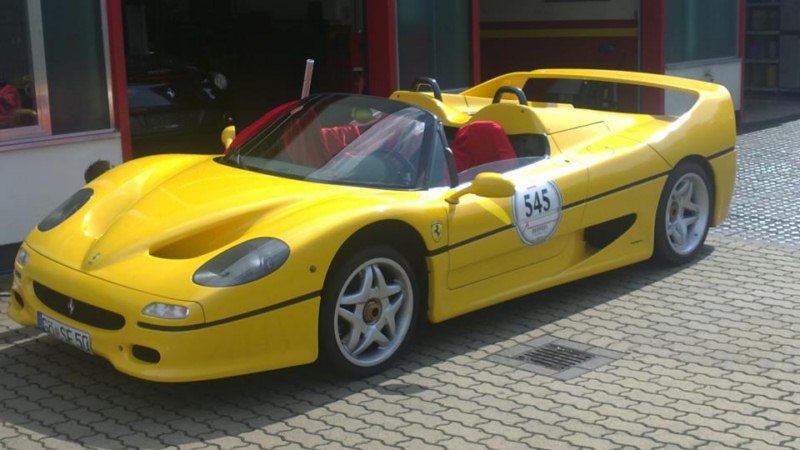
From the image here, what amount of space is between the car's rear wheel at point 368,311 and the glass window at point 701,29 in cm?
933

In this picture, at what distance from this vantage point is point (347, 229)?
5.57m

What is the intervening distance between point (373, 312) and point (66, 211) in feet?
5.77

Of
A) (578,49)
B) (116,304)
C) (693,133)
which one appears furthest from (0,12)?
(578,49)

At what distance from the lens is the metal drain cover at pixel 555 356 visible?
6.01m

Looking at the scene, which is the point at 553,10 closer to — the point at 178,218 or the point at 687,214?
the point at 687,214

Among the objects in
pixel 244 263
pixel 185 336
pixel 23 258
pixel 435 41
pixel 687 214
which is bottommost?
pixel 687 214

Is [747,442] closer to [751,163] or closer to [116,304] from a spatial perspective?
[116,304]

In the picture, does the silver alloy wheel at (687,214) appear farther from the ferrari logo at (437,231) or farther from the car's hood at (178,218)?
the car's hood at (178,218)

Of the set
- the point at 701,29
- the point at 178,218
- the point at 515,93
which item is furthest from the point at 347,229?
the point at 701,29

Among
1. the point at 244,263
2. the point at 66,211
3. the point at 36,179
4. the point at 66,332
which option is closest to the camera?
the point at 244,263

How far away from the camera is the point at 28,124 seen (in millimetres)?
8164

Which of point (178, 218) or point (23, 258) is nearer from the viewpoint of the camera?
point (178, 218)

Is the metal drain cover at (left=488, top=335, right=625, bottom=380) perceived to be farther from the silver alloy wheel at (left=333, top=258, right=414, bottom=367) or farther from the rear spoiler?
the rear spoiler

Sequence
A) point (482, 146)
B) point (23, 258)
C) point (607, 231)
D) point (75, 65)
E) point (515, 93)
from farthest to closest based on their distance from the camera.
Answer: point (75, 65), point (515, 93), point (607, 231), point (482, 146), point (23, 258)
